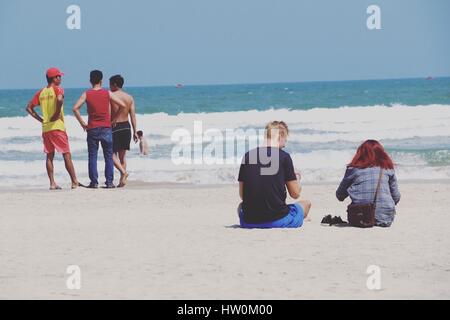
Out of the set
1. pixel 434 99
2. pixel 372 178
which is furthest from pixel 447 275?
pixel 434 99

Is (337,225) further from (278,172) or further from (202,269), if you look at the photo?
(202,269)

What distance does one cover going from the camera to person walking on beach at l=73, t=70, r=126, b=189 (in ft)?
39.4

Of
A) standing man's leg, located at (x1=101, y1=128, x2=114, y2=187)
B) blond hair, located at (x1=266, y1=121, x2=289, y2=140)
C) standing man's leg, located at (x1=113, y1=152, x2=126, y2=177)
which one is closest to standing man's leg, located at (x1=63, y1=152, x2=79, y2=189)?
standing man's leg, located at (x1=101, y1=128, x2=114, y2=187)

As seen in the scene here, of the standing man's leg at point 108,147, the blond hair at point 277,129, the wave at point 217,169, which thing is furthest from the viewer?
the wave at point 217,169

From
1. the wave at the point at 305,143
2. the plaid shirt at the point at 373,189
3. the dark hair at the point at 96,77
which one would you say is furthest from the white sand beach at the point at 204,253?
the wave at the point at 305,143

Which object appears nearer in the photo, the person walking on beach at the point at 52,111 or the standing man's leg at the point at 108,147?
the person walking on beach at the point at 52,111

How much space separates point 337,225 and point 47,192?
4666 millimetres

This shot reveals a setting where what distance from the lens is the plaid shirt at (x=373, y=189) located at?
8.43 m

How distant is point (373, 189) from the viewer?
8.43 metres

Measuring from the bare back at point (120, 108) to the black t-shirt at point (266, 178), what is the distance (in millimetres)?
4362
